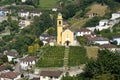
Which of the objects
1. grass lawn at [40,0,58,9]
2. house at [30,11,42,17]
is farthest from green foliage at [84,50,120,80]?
grass lawn at [40,0,58,9]

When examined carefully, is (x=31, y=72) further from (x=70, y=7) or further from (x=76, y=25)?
(x=70, y=7)

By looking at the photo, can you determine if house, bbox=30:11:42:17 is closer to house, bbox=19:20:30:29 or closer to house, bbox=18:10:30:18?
house, bbox=18:10:30:18

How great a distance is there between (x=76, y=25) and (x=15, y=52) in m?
14.0

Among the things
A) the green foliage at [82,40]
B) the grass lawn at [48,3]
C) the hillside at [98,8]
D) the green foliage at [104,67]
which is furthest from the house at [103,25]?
the green foliage at [104,67]

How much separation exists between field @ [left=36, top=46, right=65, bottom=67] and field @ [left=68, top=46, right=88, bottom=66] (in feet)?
3.20

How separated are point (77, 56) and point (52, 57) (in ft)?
8.67

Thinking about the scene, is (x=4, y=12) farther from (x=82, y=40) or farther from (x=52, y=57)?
(x=52, y=57)

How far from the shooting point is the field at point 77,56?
145 ft

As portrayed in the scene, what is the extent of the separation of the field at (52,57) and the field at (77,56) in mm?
975

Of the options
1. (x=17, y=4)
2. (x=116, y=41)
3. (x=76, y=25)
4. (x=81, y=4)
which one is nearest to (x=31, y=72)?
(x=116, y=41)

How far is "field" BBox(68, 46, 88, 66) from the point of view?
44.3m

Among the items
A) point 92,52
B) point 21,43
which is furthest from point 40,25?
point 92,52

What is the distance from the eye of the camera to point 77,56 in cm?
4588

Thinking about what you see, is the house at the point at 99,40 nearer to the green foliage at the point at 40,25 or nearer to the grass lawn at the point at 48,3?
the green foliage at the point at 40,25
